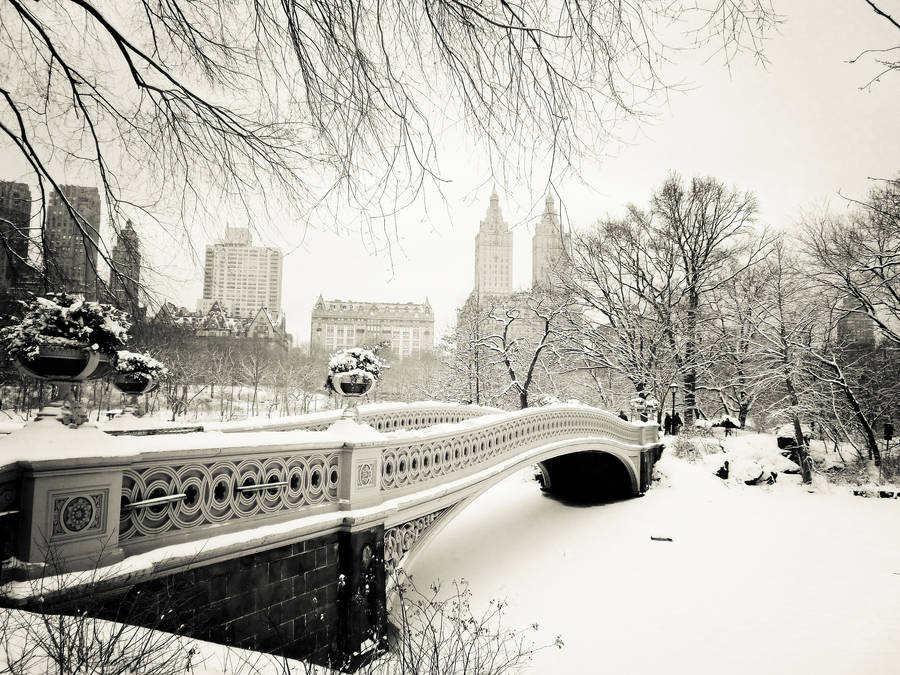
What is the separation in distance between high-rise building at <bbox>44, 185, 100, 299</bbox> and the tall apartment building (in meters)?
63.3

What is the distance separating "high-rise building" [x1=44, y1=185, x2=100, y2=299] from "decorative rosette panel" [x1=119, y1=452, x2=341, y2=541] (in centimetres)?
163

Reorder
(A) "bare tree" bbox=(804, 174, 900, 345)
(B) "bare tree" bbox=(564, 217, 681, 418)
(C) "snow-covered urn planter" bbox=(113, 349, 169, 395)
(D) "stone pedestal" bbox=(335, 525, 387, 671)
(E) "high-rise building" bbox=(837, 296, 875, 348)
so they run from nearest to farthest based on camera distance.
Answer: (D) "stone pedestal" bbox=(335, 525, 387, 671) < (C) "snow-covered urn planter" bbox=(113, 349, 169, 395) < (A) "bare tree" bbox=(804, 174, 900, 345) < (E) "high-rise building" bbox=(837, 296, 875, 348) < (B) "bare tree" bbox=(564, 217, 681, 418)

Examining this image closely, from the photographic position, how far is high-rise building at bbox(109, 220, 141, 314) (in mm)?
3693

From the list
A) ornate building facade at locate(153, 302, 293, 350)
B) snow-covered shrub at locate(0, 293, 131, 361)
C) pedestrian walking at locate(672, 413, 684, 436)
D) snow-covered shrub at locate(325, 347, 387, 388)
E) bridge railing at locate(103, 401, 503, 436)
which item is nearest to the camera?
snow-covered shrub at locate(0, 293, 131, 361)

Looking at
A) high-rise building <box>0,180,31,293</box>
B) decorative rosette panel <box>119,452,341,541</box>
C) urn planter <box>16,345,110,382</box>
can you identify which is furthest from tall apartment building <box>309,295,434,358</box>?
urn planter <box>16,345,110,382</box>

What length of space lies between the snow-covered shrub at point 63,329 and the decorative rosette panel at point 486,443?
3.36m

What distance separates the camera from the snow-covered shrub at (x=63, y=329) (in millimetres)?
3059

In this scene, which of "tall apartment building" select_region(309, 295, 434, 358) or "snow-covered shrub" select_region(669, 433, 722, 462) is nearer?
"snow-covered shrub" select_region(669, 433, 722, 462)

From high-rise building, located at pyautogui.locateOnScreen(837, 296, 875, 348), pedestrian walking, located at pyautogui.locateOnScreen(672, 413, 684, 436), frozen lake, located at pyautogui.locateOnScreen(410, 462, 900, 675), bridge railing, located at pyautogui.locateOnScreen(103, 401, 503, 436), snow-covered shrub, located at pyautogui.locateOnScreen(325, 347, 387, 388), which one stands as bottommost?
frozen lake, located at pyautogui.locateOnScreen(410, 462, 900, 675)

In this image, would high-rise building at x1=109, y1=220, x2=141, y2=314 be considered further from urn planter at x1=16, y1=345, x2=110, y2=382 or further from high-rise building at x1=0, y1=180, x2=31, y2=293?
urn planter at x1=16, y1=345, x2=110, y2=382

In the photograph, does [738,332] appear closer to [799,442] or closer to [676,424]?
[676,424]

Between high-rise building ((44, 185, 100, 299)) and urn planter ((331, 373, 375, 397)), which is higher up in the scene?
high-rise building ((44, 185, 100, 299))

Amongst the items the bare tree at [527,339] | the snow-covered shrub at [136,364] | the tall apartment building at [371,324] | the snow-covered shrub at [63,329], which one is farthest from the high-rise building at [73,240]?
the tall apartment building at [371,324]

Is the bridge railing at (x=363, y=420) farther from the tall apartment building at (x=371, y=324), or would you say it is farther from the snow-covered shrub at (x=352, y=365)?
the tall apartment building at (x=371, y=324)
